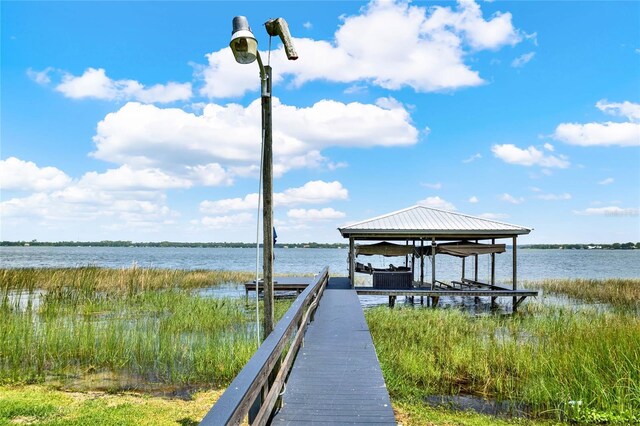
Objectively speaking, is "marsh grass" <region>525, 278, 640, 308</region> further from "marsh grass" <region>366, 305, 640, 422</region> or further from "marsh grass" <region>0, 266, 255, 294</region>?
"marsh grass" <region>0, 266, 255, 294</region>

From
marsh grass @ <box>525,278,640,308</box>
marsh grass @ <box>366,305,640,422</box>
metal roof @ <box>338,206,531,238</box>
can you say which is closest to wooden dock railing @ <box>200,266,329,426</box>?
marsh grass @ <box>366,305,640,422</box>

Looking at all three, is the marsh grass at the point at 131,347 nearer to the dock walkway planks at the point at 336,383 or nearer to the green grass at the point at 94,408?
the green grass at the point at 94,408

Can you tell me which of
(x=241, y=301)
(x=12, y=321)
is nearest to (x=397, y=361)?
(x=12, y=321)

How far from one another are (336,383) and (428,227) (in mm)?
10895

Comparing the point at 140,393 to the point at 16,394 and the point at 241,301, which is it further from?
the point at 241,301

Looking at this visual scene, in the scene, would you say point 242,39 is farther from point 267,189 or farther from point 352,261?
point 352,261

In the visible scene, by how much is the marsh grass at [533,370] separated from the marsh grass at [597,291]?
11.9 m

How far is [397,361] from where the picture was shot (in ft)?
27.0

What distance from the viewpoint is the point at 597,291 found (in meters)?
22.0

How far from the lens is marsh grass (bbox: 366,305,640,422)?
650 cm

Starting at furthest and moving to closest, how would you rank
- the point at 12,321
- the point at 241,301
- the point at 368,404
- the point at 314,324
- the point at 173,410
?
1. the point at 241,301
2. the point at 12,321
3. the point at 314,324
4. the point at 173,410
5. the point at 368,404

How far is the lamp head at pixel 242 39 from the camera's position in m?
4.22

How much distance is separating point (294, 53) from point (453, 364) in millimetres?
6131

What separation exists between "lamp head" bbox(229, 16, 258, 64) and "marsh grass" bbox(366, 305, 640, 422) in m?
5.44
